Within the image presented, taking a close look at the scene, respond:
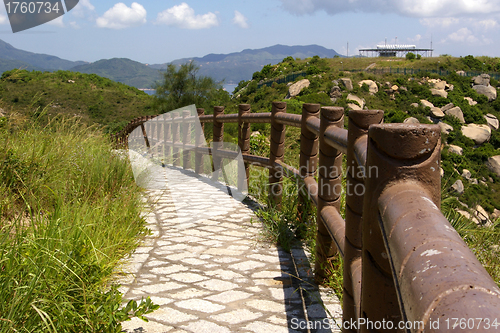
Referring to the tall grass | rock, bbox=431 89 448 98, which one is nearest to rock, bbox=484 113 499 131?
rock, bbox=431 89 448 98

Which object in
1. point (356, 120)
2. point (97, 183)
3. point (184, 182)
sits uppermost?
point (356, 120)

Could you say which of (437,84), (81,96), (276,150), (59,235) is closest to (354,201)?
(59,235)

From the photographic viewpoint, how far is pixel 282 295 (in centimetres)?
259

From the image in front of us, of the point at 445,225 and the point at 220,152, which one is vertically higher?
the point at 445,225

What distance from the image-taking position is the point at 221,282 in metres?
2.77

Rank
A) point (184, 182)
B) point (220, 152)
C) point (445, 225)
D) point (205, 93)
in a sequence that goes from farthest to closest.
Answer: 1. point (205, 93)
2. point (184, 182)
3. point (220, 152)
4. point (445, 225)

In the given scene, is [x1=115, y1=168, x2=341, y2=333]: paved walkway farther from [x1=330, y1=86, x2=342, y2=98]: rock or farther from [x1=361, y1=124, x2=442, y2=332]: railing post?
[x1=330, y1=86, x2=342, y2=98]: rock

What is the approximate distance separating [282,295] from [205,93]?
27.2 metres

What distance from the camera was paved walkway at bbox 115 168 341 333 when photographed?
7.33 feet

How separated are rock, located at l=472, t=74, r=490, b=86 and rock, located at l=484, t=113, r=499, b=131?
9067 mm

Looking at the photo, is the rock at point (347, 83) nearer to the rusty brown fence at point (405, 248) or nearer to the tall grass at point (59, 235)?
the tall grass at point (59, 235)

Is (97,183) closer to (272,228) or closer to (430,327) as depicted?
(272,228)

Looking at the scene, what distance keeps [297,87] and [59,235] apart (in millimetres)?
40216

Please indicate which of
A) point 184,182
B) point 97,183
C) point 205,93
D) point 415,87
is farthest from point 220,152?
point 415,87
